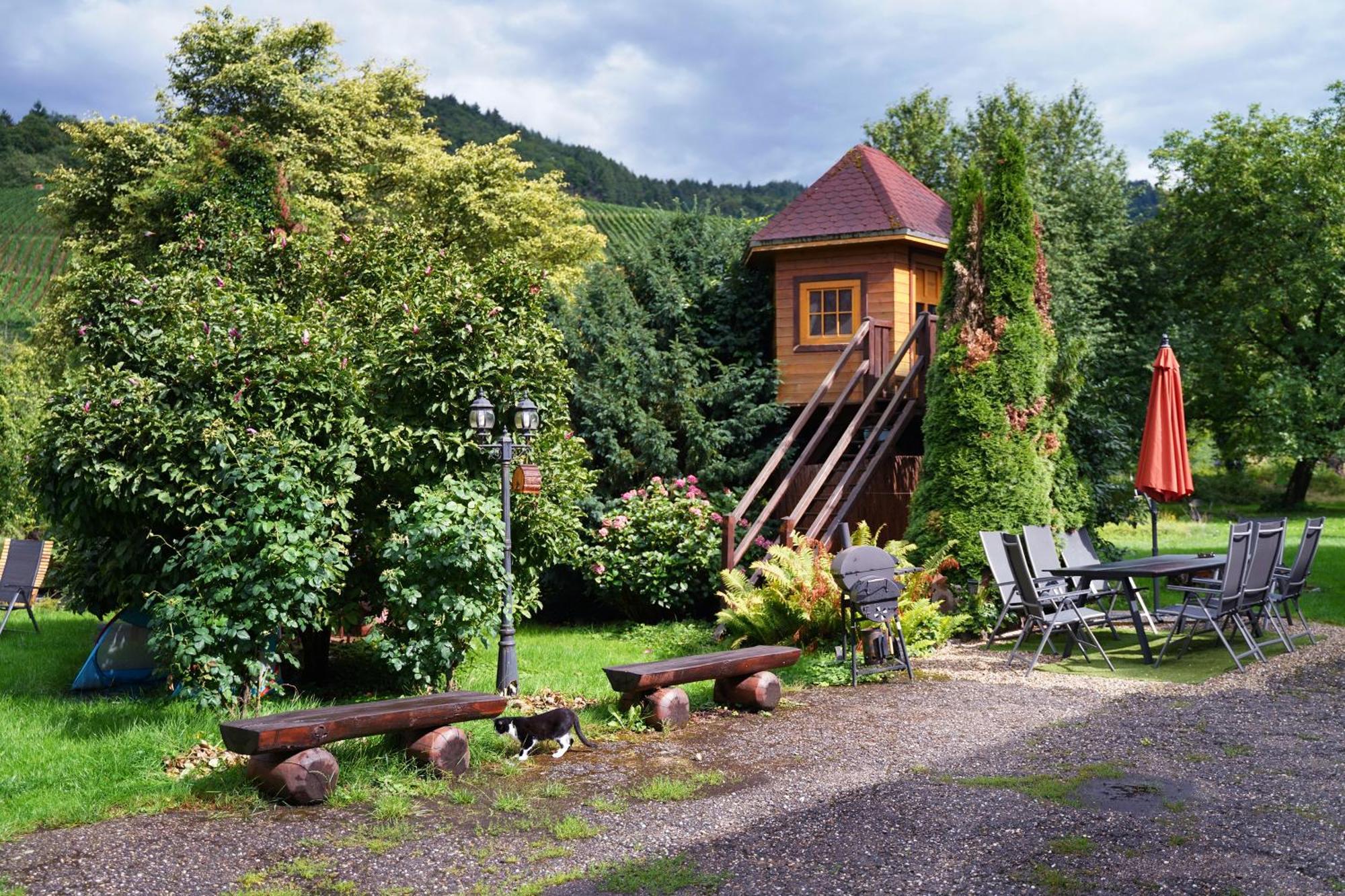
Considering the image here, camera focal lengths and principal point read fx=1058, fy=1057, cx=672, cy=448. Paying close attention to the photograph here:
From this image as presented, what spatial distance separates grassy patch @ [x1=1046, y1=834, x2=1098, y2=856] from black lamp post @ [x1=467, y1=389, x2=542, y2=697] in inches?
179

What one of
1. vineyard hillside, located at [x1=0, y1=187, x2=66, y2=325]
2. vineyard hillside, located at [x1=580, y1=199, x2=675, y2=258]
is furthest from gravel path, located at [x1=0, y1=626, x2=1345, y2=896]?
vineyard hillside, located at [x1=580, y1=199, x2=675, y2=258]

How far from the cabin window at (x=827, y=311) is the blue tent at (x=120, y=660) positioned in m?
9.58

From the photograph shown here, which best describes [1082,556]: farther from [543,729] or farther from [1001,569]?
[543,729]

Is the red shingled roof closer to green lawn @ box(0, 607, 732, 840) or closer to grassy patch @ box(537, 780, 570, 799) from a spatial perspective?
green lawn @ box(0, 607, 732, 840)

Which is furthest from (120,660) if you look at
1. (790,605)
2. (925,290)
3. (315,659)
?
(925,290)

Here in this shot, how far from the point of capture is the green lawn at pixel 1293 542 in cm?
1324

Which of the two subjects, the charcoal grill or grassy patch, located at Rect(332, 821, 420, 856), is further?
the charcoal grill

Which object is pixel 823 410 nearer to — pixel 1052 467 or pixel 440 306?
pixel 1052 467

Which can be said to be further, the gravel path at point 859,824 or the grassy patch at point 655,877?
the gravel path at point 859,824

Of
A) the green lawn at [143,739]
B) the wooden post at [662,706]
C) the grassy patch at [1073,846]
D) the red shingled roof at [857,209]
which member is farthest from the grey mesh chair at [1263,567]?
the red shingled roof at [857,209]

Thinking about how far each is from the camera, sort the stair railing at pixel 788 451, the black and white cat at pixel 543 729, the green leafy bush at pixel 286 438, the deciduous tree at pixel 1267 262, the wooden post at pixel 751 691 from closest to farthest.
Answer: the black and white cat at pixel 543 729 → the green leafy bush at pixel 286 438 → the wooden post at pixel 751 691 → the stair railing at pixel 788 451 → the deciduous tree at pixel 1267 262

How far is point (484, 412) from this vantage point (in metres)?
8.00

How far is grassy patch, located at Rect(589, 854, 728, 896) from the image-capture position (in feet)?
13.2

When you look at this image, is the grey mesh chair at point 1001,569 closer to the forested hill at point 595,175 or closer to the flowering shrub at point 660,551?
the flowering shrub at point 660,551
